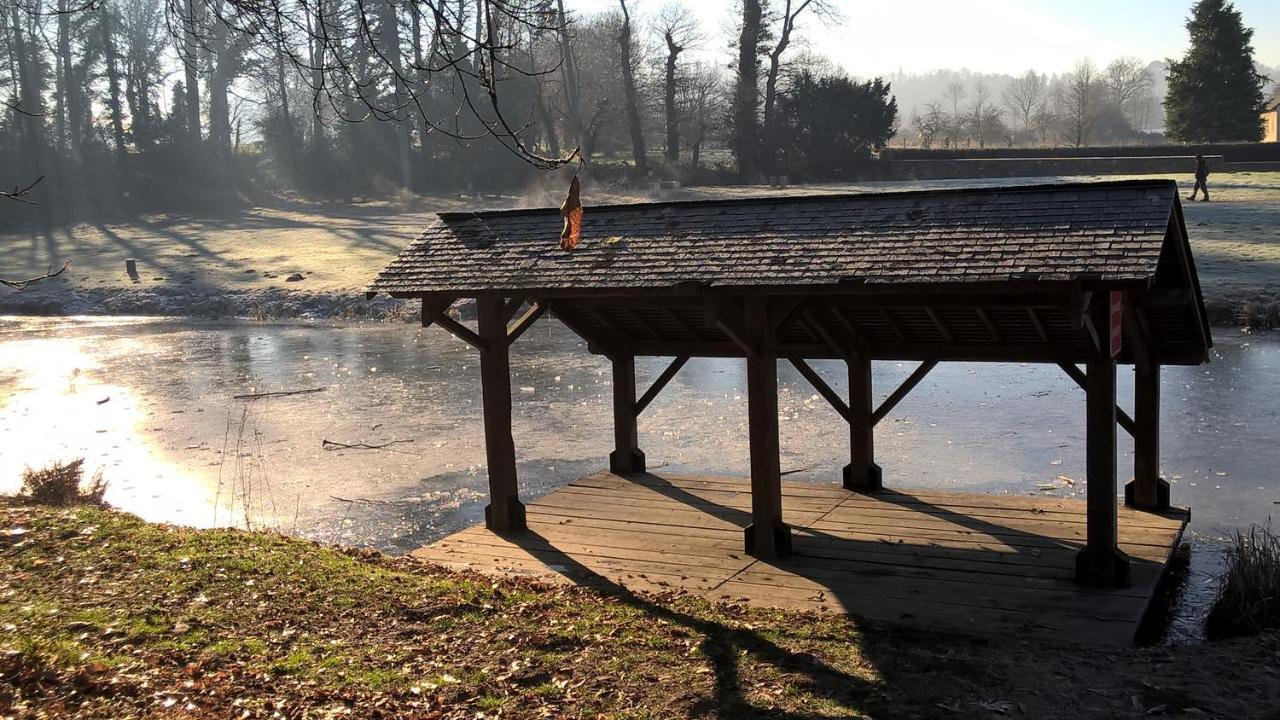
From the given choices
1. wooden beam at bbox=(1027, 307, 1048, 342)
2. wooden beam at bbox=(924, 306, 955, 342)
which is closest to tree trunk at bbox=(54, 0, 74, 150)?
wooden beam at bbox=(924, 306, 955, 342)

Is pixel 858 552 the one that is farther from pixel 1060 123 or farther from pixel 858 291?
pixel 1060 123

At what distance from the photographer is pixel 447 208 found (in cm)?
4650

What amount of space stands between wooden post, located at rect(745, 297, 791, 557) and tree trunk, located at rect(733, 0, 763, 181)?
39288mm

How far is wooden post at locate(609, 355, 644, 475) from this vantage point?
1220 cm

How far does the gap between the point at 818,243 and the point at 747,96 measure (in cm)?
4083

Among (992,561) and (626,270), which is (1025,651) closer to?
(992,561)

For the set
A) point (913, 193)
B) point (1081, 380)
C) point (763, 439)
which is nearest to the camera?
point (913, 193)

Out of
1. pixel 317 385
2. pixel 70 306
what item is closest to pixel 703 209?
pixel 317 385

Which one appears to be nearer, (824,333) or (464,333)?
(464,333)

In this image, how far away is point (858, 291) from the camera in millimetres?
8180

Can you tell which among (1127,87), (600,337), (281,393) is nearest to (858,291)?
(600,337)

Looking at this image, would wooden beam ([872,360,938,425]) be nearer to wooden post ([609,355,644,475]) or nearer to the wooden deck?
the wooden deck

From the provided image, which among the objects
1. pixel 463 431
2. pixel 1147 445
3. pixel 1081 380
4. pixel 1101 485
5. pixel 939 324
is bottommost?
pixel 463 431

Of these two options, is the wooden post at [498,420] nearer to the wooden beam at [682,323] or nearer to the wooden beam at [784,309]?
the wooden beam at [682,323]
